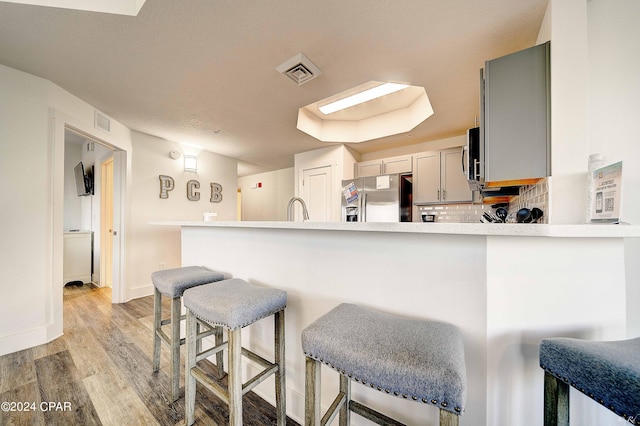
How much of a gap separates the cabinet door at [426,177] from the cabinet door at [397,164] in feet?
0.33

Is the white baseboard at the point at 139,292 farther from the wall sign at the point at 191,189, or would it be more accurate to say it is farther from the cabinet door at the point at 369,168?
the cabinet door at the point at 369,168

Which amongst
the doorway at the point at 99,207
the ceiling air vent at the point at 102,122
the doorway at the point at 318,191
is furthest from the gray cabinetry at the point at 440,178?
the doorway at the point at 99,207

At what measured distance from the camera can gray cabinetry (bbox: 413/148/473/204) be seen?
291 centimetres

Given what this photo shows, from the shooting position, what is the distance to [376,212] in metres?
3.22

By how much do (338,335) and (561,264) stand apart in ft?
2.54

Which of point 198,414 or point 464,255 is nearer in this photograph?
point 464,255

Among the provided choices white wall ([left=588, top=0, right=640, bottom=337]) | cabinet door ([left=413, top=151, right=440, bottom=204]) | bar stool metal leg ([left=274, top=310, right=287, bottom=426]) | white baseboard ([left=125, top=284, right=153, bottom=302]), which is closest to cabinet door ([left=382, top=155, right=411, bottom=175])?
cabinet door ([left=413, top=151, right=440, bottom=204])

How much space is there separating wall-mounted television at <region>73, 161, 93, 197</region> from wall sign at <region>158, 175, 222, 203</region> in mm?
1637

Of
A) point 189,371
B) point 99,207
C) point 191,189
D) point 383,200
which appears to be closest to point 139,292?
point 191,189

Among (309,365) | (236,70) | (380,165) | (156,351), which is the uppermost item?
(236,70)

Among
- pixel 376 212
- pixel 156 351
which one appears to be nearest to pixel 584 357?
pixel 156 351

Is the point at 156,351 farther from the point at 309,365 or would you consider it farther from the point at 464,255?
the point at 464,255

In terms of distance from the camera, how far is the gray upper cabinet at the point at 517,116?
1.20 meters

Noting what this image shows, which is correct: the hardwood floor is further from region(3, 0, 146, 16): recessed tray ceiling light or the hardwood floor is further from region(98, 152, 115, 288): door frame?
region(3, 0, 146, 16): recessed tray ceiling light
